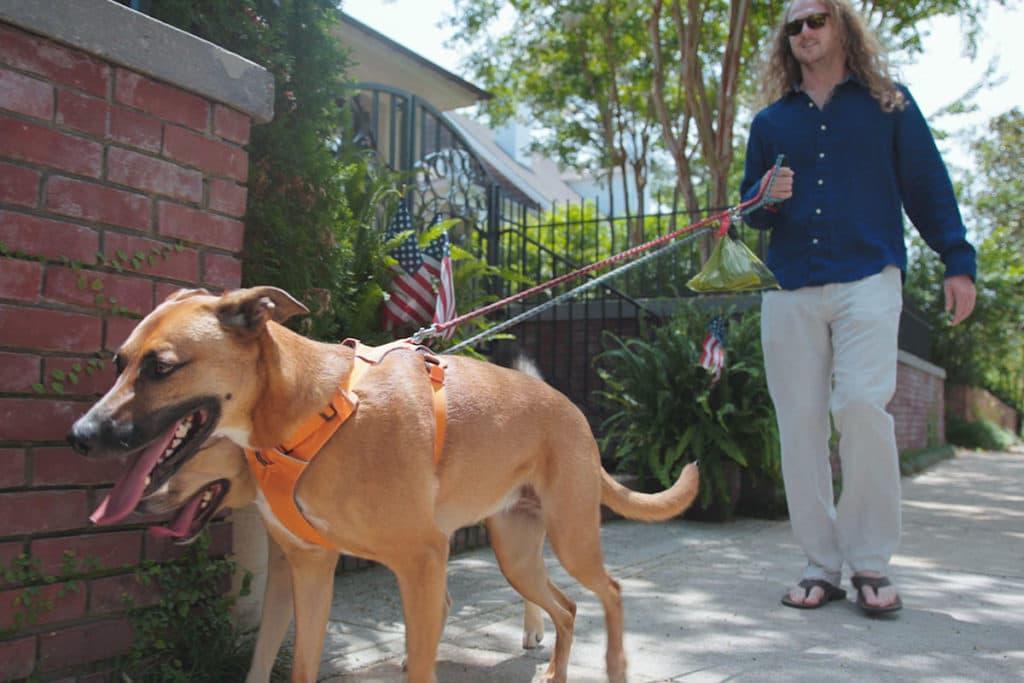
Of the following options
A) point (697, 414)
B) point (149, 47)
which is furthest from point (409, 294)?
point (697, 414)

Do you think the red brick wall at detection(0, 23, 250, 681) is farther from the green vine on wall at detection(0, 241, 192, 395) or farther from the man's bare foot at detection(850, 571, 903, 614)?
the man's bare foot at detection(850, 571, 903, 614)

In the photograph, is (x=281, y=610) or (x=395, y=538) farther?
(x=281, y=610)

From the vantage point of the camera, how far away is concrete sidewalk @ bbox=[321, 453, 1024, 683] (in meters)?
3.01

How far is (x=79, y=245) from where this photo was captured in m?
2.46

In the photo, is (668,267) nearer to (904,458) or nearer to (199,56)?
(904,458)

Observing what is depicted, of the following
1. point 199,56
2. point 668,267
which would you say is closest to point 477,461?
point 199,56

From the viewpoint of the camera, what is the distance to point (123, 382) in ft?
6.31

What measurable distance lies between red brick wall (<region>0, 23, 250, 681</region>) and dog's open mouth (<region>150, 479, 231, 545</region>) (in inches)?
13.0

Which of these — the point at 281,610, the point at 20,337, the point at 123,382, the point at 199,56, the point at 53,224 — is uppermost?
the point at 199,56

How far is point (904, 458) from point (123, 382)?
12.3 m

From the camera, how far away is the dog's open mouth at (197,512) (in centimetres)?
236

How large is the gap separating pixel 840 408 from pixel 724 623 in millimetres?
1176

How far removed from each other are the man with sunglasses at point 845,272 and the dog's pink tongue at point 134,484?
10.3 ft

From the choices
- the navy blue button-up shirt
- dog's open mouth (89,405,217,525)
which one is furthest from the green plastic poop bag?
dog's open mouth (89,405,217,525)
